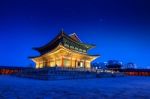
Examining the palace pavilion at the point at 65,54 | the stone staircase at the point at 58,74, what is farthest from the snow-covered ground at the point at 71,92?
A: the palace pavilion at the point at 65,54

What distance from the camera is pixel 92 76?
94.8 ft

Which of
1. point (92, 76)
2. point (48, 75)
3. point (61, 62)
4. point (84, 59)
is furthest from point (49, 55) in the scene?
point (48, 75)

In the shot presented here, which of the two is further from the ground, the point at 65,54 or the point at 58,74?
the point at 65,54

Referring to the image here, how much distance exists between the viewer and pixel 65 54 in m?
36.5

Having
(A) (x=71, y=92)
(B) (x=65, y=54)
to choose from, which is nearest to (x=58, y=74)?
(A) (x=71, y=92)

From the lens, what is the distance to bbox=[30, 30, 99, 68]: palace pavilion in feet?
119

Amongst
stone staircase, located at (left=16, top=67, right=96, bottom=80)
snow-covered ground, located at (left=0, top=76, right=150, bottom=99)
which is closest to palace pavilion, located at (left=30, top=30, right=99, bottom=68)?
stone staircase, located at (left=16, top=67, right=96, bottom=80)

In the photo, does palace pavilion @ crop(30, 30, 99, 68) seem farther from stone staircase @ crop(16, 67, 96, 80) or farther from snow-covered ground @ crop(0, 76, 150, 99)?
snow-covered ground @ crop(0, 76, 150, 99)

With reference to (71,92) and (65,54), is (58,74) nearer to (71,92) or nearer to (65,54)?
(71,92)

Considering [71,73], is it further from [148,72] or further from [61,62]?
[148,72]

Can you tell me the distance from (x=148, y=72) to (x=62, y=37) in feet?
114

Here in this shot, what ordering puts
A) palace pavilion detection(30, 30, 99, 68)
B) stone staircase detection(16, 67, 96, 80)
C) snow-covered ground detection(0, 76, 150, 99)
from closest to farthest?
snow-covered ground detection(0, 76, 150, 99)
stone staircase detection(16, 67, 96, 80)
palace pavilion detection(30, 30, 99, 68)

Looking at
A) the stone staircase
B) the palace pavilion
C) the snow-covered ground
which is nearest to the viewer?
the snow-covered ground

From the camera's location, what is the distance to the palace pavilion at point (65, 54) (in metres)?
36.2
